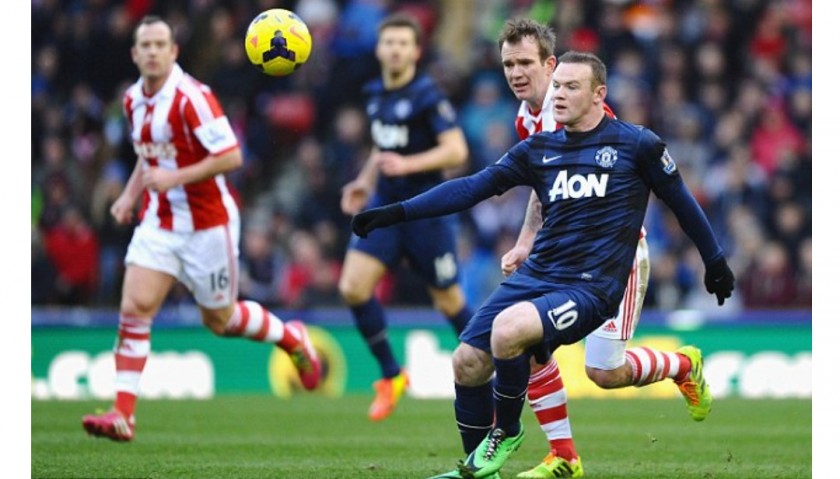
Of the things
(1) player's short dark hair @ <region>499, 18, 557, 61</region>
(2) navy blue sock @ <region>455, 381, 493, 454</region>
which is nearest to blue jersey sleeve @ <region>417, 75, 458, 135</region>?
(1) player's short dark hair @ <region>499, 18, 557, 61</region>

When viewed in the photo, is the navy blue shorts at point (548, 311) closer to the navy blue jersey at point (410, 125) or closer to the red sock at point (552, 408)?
the red sock at point (552, 408)

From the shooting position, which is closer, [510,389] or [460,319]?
[510,389]

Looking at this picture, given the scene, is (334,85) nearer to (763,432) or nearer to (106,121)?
(106,121)

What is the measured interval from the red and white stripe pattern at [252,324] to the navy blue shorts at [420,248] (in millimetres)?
1046

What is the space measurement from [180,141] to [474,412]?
342cm

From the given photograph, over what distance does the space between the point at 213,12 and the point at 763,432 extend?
11468 millimetres

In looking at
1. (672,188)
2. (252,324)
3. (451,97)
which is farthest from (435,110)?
(451,97)

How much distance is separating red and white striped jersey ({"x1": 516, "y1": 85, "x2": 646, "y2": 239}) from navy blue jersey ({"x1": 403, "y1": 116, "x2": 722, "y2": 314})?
1.15ft

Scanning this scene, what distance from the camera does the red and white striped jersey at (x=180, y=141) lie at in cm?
923

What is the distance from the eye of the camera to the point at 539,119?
7559 millimetres

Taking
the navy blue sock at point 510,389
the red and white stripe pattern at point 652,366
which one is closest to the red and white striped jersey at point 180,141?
the red and white stripe pattern at point 652,366

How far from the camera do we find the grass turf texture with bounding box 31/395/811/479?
25.1ft

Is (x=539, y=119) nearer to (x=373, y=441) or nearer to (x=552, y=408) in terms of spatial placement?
(x=552, y=408)
